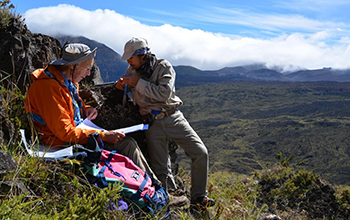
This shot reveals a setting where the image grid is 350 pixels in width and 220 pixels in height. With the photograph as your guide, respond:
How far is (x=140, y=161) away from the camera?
3.92 meters

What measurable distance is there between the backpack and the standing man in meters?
1.11

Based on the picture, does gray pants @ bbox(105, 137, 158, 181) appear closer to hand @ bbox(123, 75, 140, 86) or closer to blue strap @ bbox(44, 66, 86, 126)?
blue strap @ bbox(44, 66, 86, 126)

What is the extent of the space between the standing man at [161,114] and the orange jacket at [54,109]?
1.25 meters

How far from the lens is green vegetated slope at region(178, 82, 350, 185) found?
69.8m

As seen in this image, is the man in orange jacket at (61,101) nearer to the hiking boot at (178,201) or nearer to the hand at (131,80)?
the hand at (131,80)

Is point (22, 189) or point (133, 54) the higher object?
point (133, 54)

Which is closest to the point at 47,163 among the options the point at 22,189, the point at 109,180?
the point at 22,189

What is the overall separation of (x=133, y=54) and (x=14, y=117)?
68.0 inches

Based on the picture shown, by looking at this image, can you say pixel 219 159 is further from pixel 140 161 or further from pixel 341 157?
pixel 140 161

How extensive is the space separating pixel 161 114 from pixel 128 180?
1.53m

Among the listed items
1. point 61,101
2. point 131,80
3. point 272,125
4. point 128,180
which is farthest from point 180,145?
point 272,125

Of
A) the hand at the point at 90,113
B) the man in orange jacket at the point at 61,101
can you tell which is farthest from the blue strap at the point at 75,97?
the hand at the point at 90,113

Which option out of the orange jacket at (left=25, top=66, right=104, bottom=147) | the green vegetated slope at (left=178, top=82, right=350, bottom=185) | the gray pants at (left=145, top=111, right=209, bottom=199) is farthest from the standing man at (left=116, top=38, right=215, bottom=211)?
the green vegetated slope at (left=178, top=82, right=350, bottom=185)

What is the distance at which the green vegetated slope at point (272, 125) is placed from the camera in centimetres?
6975
